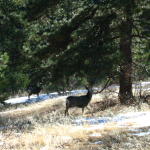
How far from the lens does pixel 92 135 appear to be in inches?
413

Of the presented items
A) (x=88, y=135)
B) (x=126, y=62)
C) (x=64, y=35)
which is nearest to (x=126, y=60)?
(x=126, y=62)

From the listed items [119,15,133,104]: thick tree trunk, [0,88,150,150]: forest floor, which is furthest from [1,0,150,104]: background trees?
[0,88,150,150]: forest floor

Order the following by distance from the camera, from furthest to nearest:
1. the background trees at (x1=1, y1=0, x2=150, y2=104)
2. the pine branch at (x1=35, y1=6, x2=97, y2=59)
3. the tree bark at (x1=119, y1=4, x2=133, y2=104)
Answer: the pine branch at (x1=35, y1=6, x2=97, y2=59) → the tree bark at (x1=119, y1=4, x2=133, y2=104) → the background trees at (x1=1, y1=0, x2=150, y2=104)

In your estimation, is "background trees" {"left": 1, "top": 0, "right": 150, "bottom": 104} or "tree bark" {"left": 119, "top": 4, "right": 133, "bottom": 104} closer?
"background trees" {"left": 1, "top": 0, "right": 150, "bottom": 104}

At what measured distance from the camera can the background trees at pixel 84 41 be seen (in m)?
16.6

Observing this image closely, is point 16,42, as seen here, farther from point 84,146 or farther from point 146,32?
point 84,146

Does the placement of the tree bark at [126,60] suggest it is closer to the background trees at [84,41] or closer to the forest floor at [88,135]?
the background trees at [84,41]

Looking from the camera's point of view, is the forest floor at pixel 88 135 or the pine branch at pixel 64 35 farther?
the pine branch at pixel 64 35

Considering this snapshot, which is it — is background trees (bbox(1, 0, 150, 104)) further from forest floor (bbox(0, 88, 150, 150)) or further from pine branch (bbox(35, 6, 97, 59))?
forest floor (bbox(0, 88, 150, 150))

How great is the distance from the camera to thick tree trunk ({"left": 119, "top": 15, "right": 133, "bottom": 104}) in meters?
17.2

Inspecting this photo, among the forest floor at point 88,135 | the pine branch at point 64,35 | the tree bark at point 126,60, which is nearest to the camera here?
the forest floor at point 88,135

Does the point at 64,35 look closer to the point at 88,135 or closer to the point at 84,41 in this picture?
the point at 84,41

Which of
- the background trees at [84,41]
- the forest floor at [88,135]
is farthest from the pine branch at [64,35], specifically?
the forest floor at [88,135]

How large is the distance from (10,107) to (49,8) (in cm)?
857
